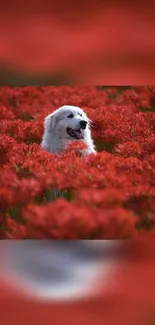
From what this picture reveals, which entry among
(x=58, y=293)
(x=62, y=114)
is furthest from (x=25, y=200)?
(x=62, y=114)

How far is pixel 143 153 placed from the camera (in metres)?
1.50

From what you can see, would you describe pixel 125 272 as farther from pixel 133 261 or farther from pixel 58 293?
pixel 58 293

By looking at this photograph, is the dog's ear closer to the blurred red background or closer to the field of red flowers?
the field of red flowers

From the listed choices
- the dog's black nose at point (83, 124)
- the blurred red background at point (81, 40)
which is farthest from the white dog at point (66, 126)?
the blurred red background at point (81, 40)

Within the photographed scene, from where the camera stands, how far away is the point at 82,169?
1341 mm

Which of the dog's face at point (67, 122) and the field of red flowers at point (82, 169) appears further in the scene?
the dog's face at point (67, 122)

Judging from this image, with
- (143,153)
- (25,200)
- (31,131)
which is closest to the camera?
(25,200)

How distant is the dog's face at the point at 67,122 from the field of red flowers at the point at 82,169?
0.02 m

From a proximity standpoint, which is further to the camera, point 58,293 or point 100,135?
point 100,135

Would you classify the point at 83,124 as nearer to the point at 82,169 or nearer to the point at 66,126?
the point at 66,126

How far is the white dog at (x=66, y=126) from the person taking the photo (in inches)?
63.1

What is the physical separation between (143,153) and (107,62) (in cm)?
29

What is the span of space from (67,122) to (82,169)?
0.40 m

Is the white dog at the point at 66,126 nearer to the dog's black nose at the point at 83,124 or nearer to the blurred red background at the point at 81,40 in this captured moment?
the dog's black nose at the point at 83,124
